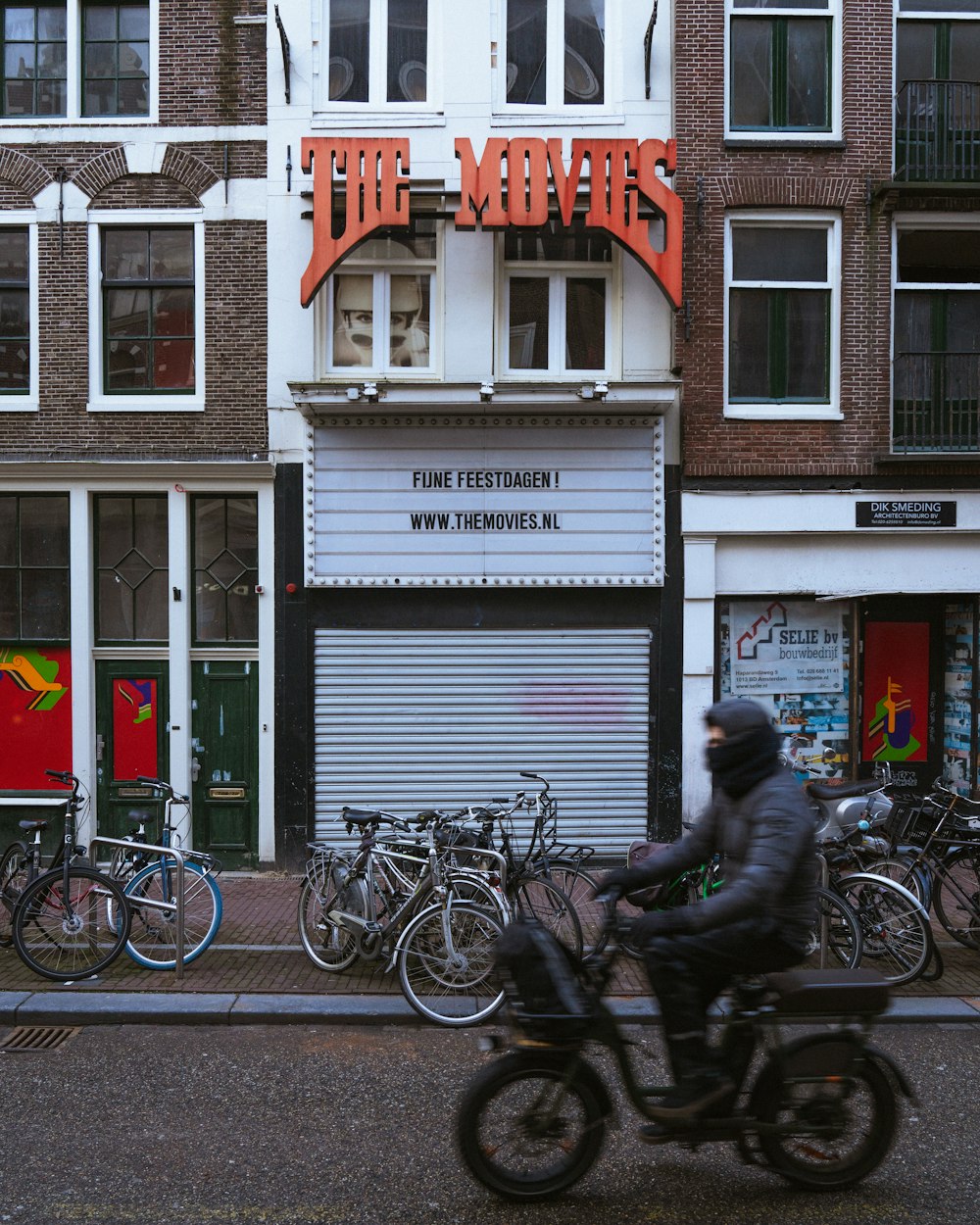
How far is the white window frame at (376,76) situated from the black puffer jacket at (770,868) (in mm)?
9764

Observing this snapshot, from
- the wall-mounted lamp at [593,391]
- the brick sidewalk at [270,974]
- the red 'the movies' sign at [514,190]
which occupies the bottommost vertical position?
the brick sidewalk at [270,974]

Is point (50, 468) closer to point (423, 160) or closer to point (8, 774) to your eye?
point (8, 774)

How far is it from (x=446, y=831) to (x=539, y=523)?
14.9 ft

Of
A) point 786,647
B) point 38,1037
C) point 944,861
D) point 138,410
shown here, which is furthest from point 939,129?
point 38,1037

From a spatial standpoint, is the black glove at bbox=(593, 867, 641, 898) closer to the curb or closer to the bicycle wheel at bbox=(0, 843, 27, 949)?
the curb

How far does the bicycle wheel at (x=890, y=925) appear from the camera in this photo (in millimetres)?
7566

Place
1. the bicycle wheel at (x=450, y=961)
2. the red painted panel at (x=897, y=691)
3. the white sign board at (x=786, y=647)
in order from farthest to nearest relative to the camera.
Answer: the red painted panel at (x=897, y=691) < the white sign board at (x=786, y=647) < the bicycle wheel at (x=450, y=961)

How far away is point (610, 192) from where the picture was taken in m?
11.1

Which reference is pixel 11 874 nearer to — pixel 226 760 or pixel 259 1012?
pixel 259 1012

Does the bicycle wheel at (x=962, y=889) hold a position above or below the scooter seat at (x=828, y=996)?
below

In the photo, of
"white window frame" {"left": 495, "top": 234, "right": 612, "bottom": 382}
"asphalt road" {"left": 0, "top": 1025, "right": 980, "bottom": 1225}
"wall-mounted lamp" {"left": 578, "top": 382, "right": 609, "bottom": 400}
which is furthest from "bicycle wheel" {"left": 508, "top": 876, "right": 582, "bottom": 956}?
"white window frame" {"left": 495, "top": 234, "right": 612, "bottom": 382}

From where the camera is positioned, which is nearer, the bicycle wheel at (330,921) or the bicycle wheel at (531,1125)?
the bicycle wheel at (531,1125)

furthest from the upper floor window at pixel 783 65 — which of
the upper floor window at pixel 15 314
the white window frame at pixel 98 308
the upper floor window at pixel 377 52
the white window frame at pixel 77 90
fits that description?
the upper floor window at pixel 15 314

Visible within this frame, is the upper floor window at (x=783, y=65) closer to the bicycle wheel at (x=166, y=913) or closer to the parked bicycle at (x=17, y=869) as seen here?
the bicycle wheel at (x=166, y=913)
